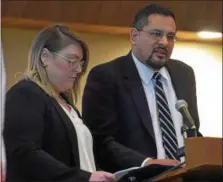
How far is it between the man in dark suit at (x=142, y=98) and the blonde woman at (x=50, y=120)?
0.28 metres

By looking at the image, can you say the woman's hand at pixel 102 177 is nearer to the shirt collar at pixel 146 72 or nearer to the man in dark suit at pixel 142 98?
the man in dark suit at pixel 142 98

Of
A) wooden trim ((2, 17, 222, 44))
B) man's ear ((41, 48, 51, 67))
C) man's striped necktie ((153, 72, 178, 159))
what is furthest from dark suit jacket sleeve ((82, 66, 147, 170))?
wooden trim ((2, 17, 222, 44))

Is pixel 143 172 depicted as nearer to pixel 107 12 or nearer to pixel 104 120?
pixel 104 120

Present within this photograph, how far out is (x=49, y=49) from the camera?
11.1ft

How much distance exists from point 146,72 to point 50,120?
93 cm

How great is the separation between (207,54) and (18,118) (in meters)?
4.36

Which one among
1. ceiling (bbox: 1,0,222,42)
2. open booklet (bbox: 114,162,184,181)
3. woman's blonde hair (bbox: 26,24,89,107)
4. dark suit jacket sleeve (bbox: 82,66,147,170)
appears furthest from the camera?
ceiling (bbox: 1,0,222,42)

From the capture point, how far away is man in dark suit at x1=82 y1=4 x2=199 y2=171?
3.68 m

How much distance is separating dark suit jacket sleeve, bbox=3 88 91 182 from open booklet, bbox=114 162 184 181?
170 millimetres

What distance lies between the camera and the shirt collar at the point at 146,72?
3.90 m

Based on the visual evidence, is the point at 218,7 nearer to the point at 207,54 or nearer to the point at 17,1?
the point at 207,54

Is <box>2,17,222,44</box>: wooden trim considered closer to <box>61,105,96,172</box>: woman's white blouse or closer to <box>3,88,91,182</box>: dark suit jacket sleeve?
<box>61,105,96,172</box>: woman's white blouse

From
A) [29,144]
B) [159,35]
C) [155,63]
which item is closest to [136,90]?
[155,63]

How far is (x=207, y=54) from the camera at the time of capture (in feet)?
23.5
